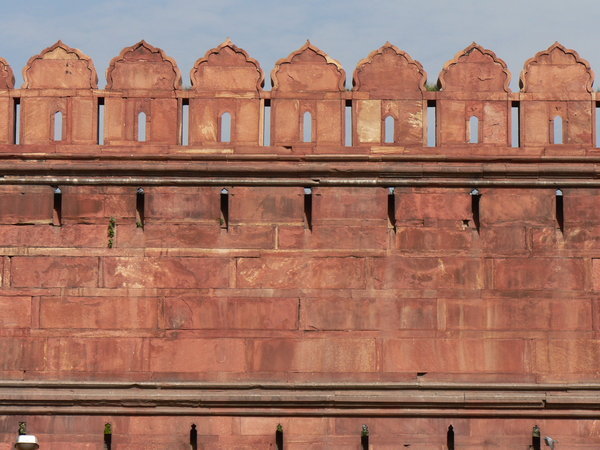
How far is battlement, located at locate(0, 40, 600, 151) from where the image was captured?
14.8 m

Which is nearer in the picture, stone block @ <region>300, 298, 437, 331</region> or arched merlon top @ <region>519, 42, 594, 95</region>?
stone block @ <region>300, 298, 437, 331</region>

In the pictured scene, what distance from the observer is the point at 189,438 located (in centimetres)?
1429

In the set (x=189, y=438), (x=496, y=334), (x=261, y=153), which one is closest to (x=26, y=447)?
(x=189, y=438)

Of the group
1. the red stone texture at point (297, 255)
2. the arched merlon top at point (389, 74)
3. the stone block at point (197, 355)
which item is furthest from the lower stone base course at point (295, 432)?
the arched merlon top at point (389, 74)

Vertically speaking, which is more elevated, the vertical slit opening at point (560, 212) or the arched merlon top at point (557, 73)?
the arched merlon top at point (557, 73)

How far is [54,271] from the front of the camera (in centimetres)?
1459

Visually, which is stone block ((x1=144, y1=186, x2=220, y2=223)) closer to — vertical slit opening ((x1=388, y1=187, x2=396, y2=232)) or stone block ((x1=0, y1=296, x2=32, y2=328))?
stone block ((x1=0, y1=296, x2=32, y2=328))

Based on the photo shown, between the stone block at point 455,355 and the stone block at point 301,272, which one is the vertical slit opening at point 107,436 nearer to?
the stone block at point 301,272

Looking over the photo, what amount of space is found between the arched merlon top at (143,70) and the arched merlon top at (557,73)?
3.67 m

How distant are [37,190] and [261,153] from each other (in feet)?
7.65

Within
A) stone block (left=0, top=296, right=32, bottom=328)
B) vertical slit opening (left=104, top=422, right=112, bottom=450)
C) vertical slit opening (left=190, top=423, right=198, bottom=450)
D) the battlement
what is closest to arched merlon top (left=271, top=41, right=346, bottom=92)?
the battlement

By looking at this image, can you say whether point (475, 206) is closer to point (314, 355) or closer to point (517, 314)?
point (517, 314)

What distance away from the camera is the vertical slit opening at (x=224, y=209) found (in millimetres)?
14656

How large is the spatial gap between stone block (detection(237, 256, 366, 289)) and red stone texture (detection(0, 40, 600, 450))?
20 mm
